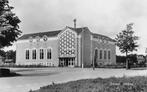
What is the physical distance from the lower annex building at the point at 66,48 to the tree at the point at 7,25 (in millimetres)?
34436

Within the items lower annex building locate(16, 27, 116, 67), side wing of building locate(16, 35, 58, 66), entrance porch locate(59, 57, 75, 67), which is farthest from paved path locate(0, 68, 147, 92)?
side wing of building locate(16, 35, 58, 66)

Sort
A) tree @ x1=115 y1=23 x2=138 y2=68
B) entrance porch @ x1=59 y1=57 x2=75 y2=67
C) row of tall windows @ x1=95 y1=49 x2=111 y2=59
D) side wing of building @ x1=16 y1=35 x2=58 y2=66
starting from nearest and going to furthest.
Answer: tree @ x1=115 y1=23 x2=138 y2=68 → entrance porch @ x1=59 y1=57 x2=75 y2=67 → side wing of building @ x1=16 y1=35 x2=58 y2=66 → row of tall windows @ x1=95 y1=49 x2=111 y2=59

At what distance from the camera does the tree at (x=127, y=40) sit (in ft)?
166

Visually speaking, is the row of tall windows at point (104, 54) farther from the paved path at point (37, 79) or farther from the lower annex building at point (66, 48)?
the paved path at point (37, 79)

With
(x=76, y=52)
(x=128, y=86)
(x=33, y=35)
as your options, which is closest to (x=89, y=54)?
(x=76, y=52)

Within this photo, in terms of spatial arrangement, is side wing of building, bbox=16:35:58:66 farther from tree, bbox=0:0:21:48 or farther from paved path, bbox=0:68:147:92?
tree, bbox=0:0:21:48

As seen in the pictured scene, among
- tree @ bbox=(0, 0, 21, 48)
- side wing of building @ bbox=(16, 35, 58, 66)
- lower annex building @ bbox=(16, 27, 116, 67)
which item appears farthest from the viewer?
side wing of building @ bbox=(16, 35, 58, 66)

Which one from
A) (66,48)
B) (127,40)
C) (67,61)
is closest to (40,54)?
(66,48)

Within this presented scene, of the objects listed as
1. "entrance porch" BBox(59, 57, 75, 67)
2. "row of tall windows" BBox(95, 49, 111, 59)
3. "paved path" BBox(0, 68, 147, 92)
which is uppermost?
"row of tall windows" BBox(95, 49, 111, 59)

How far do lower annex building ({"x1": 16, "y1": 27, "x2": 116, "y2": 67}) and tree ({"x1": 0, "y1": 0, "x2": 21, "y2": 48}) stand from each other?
113 feet

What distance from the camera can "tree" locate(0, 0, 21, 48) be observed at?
23.9 m

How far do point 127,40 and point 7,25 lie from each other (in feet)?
104

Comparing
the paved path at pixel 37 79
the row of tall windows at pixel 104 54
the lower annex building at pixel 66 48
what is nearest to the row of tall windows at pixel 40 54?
the lower annex building at pixel 66 48

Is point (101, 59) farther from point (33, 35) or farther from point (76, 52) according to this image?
point (33, 35)
